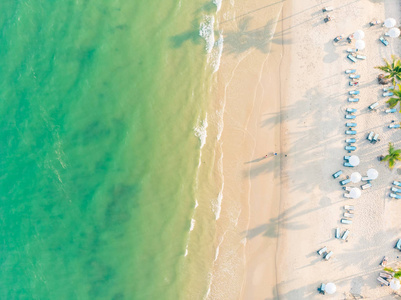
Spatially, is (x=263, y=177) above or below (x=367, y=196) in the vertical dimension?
above

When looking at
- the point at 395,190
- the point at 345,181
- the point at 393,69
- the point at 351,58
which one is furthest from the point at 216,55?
the point at 395,190

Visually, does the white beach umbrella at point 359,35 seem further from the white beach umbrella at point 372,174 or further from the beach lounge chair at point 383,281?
the beach lounge chair at point 383,281

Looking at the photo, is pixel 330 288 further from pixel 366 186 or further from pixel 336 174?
pixel 336 174

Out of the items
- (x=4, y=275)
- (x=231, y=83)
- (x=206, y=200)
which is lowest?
(x=4, y=275)

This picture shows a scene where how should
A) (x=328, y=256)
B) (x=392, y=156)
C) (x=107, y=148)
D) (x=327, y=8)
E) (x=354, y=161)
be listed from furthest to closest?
(x=107, y=148)
(x=327, y=8)
(x=328, y=256)
(x=354, y=161)
(x=392, y=156)

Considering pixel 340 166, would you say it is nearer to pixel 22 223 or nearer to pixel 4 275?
pixel 22 223

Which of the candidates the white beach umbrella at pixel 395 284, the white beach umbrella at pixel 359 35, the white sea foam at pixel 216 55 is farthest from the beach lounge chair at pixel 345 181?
the white sea foam at pixel 216 55

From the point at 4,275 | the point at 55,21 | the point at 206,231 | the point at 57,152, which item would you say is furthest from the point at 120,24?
the point at 4,275
